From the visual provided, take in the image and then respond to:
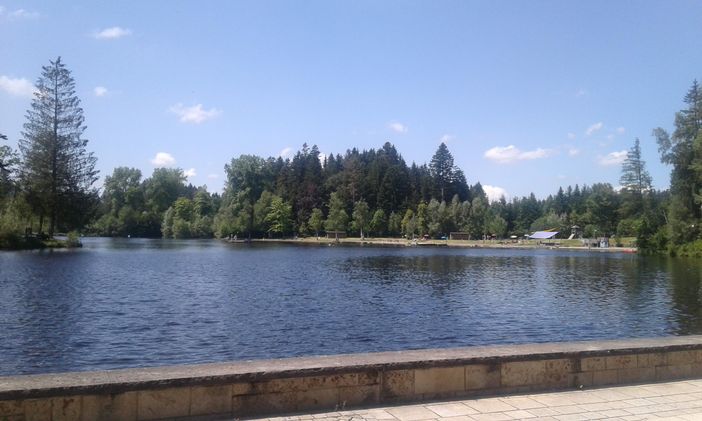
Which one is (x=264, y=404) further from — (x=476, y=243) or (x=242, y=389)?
(x=476, y=243)

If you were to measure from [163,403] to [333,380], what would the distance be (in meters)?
1.79

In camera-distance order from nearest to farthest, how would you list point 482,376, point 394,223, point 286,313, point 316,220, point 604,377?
point 482,376 < point 604,377 < point 286,313 < point 394,223 < point 316,220

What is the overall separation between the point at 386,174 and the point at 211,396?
142 m

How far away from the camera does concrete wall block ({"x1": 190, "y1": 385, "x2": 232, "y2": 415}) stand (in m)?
5.48

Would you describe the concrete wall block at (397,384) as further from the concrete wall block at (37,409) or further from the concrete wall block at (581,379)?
the concrete wall block at (37,409)

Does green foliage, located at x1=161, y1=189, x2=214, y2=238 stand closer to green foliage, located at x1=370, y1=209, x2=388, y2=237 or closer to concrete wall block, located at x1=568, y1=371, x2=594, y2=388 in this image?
green foliage, located at x1=370, y1=209, x2=388, y2=237

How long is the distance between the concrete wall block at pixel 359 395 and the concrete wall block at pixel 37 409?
2.90 meters

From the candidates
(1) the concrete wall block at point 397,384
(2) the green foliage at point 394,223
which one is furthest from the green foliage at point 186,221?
(1) the concrete wall block at point 397,384

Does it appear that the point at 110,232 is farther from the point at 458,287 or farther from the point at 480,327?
the point at 480,327

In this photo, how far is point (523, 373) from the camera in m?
6.80

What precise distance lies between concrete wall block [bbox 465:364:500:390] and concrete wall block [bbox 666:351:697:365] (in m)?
2.78

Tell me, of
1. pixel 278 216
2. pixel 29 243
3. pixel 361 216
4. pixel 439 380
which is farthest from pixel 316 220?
pixel 439 380

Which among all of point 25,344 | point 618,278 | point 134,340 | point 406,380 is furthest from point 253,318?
point 618,278

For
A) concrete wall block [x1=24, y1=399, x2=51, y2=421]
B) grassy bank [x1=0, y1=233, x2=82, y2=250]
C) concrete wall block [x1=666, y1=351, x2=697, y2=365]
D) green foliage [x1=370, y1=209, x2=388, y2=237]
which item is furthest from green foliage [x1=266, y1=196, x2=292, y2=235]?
concrete wall block [x1=24, y1=399, x2=51, y2=421]
